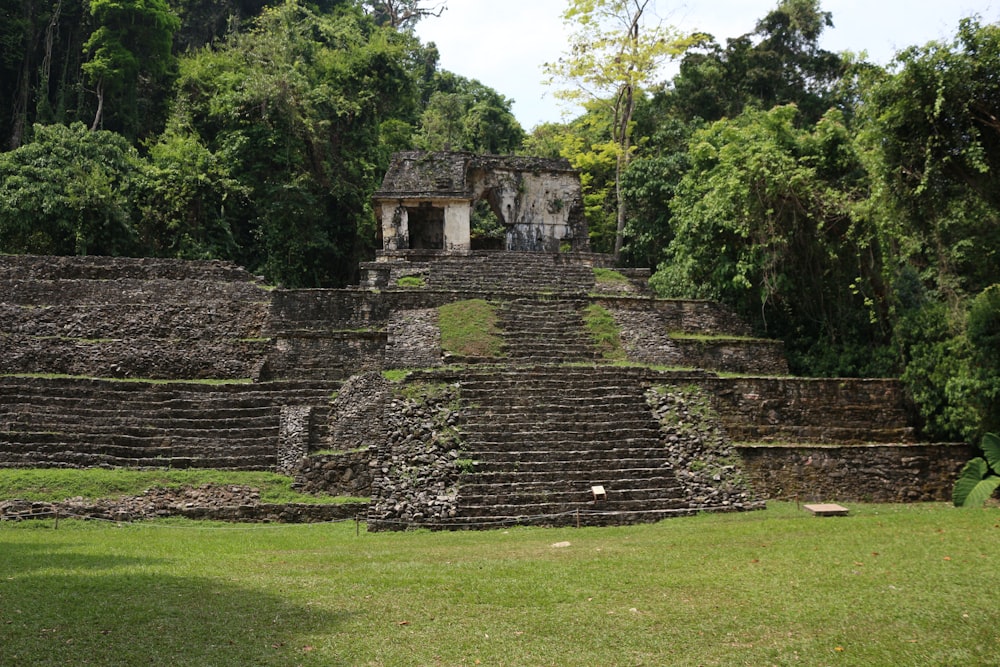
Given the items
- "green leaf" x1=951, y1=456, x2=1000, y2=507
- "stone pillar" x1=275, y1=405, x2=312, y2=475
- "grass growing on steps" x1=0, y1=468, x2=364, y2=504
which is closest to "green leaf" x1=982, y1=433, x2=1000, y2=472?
"green leaf" x1=951, y1=456, x2=1000, y2=507

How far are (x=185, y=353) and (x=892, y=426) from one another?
12.7 m

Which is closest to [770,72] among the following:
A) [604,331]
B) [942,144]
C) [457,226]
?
[457,226]

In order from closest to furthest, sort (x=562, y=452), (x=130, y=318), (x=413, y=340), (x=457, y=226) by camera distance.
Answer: (x=562, y=452) → (x=413, y=340) → (x=130, y=318) → (x=457, y=226)

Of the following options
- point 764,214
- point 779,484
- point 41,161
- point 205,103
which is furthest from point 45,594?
point 205,103

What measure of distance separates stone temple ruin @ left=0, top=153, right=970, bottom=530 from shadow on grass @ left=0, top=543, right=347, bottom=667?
409 centimetres

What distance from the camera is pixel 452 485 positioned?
11.2m

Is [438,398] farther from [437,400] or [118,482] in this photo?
[118,482]

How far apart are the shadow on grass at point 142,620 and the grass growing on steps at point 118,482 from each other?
4023mm

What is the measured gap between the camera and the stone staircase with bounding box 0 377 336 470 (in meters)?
12.8

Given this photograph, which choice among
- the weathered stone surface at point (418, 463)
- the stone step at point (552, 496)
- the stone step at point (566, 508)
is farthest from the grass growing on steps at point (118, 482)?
the stone step at point (566, 508)

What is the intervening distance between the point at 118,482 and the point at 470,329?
691 centimetres

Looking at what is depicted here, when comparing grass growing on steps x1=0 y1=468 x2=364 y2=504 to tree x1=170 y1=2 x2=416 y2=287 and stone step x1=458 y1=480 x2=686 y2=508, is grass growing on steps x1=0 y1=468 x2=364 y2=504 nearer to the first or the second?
stone step x1=458 y1=480 x2=686 y2=508

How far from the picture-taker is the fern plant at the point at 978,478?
11508 millimetres

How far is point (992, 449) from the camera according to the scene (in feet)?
38.8
